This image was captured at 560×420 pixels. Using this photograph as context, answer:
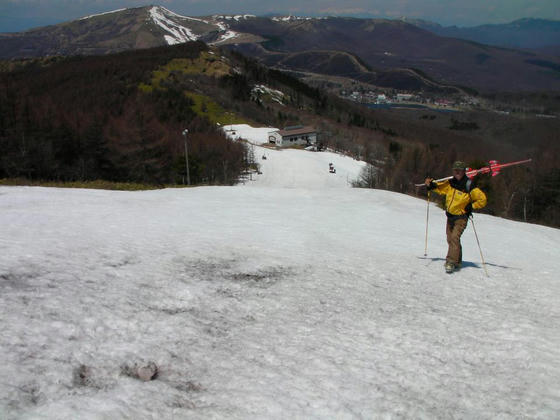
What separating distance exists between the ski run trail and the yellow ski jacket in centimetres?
183

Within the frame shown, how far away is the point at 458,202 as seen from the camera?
11.8 m

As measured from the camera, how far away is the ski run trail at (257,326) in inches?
198

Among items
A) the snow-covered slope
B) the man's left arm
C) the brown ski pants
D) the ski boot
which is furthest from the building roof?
the ski boot

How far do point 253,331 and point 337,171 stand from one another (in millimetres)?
101601

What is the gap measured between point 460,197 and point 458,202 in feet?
0.53

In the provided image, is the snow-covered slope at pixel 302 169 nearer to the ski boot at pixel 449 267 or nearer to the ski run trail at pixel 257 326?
the ski boot at pixel 449 267

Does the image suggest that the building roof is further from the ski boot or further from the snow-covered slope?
the ski boot

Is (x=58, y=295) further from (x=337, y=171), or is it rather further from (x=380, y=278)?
(x=337, y=171)

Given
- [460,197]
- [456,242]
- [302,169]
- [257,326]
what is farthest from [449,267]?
[302,169]

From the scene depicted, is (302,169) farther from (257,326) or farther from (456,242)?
(257,326)

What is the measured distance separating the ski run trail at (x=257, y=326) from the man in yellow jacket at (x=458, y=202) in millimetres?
689

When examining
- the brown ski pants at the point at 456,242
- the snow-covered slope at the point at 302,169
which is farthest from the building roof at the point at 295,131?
the brown ski pants at the point at 456,242

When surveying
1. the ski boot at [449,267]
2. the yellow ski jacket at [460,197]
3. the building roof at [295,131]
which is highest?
the building roof at [295,131]

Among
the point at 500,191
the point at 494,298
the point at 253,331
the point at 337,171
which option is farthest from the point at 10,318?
the point at 337,171
